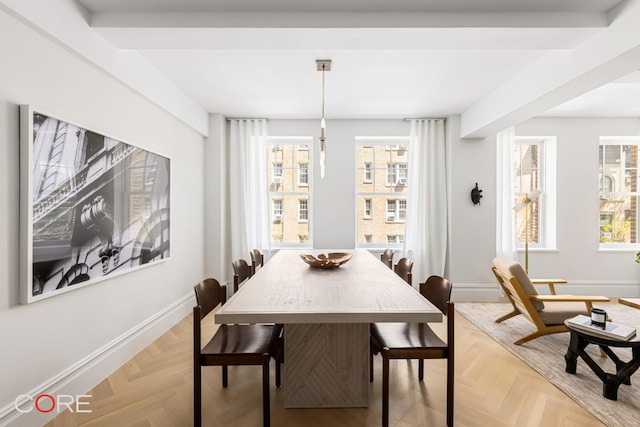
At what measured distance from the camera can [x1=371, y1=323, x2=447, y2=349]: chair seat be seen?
6.11 ft

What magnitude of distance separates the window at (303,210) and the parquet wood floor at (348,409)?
2.62 meters

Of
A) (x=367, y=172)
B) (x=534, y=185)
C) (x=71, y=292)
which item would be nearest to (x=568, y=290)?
Result: (x=534, y=185)

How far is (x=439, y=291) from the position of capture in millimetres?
2115

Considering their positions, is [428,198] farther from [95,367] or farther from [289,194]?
[95,367]

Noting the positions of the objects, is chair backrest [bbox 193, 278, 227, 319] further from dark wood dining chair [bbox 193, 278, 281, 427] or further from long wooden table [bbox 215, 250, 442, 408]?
long wooden table [bbox 215, 250, 442, 408]

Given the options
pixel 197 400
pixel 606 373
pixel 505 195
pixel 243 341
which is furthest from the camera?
pixel 505 195

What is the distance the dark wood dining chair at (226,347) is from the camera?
5.58 ft

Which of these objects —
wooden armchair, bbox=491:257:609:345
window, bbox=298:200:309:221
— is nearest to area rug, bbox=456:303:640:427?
wooden armchair, bbox=491:257:609:345

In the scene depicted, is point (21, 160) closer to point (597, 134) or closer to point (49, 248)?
point (49, 248)

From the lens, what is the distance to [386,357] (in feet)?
5.72

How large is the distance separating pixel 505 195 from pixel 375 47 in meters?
3.36

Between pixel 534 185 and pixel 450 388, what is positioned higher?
pixel 534 185

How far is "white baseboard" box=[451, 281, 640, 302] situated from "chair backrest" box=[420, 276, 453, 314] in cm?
260

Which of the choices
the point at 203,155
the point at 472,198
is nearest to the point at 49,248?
the point at 203,155
